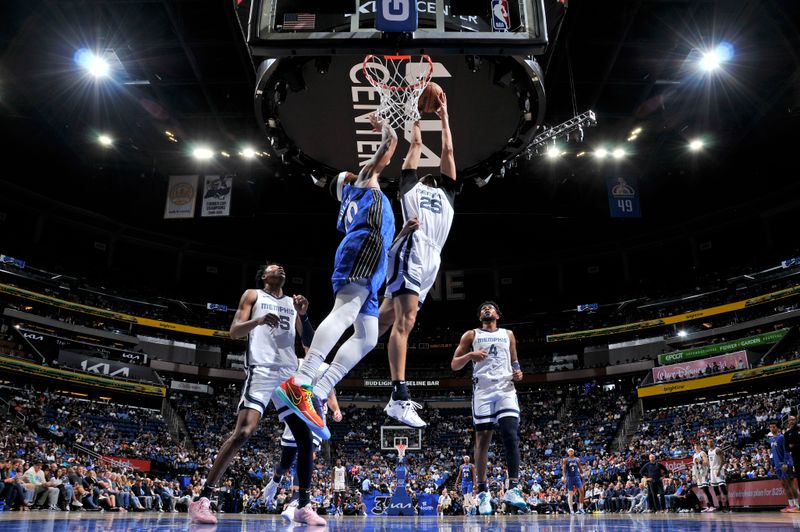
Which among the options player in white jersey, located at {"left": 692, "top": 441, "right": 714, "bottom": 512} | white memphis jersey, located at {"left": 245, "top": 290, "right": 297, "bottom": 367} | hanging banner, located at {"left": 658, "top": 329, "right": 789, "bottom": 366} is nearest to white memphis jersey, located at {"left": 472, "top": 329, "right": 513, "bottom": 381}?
white memphis jersey, located at {"left": 245, "top": 290, "right": 297, "bottom": 367}

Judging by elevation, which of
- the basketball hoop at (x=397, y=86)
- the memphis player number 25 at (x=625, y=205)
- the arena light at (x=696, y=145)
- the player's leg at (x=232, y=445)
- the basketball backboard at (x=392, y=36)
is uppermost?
the arena light at (x=696, y=145)

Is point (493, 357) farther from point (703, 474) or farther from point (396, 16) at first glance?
point (703, 474)

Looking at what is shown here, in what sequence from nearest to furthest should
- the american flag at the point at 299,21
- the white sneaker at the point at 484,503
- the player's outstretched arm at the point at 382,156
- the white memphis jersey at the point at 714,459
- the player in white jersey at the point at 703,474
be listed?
1. the player's outstretched arm at the point at 382,156
2. the american flag at the point at 299,21
3. the white sneaker at the point at 484,503
4. the white memphis jersey at the point at 714,459
5. the player in white jersey at the point at 703,474

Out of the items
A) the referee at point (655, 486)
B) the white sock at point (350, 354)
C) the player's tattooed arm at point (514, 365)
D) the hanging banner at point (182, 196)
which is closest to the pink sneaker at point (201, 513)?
the white sock at point (350, 354)

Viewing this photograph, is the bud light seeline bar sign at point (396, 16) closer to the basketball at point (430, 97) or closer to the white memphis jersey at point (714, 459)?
the basketball at point (430, 97)

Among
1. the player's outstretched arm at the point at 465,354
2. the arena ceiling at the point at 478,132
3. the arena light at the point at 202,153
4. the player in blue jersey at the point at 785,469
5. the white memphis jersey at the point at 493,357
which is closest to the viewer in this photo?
the player's outstretched arm at the point at 465,354

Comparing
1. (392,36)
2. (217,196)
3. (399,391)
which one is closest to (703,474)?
(399,391)

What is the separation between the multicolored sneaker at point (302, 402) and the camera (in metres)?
3.92

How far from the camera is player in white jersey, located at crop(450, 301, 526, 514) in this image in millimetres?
5812

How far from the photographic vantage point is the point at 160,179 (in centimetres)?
2844

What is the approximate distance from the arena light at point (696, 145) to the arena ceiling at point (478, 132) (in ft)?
1.47

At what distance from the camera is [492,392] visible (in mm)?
6180

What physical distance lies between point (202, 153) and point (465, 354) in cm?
2018

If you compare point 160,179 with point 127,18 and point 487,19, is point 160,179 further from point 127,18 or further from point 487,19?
point 487,19
